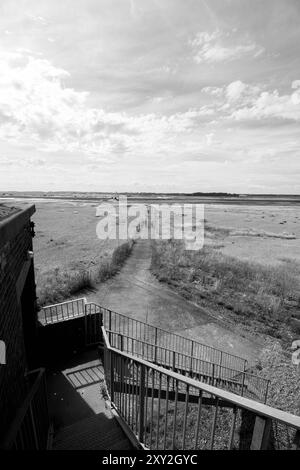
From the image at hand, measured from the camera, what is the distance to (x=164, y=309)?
1572cm

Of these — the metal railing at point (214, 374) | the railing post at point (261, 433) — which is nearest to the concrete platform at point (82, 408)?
the metal railing at point (214, 374)

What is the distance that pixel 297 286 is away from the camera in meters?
20.5

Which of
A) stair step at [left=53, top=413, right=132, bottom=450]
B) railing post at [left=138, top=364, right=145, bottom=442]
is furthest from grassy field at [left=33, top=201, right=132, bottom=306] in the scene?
railing post at [left=138, top=364, right=145, bottom=442]

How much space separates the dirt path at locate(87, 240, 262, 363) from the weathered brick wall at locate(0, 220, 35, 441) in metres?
9.29

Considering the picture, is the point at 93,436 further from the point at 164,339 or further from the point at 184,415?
the point at 164,339

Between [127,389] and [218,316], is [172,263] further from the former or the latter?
[127,389]

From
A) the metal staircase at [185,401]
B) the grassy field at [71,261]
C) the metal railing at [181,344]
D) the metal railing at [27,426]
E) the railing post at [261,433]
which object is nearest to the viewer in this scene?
the railing post at [261,433]

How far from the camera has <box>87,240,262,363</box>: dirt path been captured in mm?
12914

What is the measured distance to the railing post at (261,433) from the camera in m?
2.55

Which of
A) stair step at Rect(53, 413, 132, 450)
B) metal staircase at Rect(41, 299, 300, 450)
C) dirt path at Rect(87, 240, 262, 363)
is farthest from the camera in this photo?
dirt path at Rect(87, 240, 262, 363)

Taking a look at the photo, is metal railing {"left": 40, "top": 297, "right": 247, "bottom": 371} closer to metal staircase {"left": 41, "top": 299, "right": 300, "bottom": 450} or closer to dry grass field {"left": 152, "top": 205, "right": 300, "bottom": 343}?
metal staircase {"left": 41, "top": 299, "right": 300, "bottom": 450}

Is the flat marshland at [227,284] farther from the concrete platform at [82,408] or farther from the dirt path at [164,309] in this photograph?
the concrete platform at [82,408]

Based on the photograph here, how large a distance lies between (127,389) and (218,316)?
10601 mm

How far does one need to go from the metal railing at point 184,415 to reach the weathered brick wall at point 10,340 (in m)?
1.91
